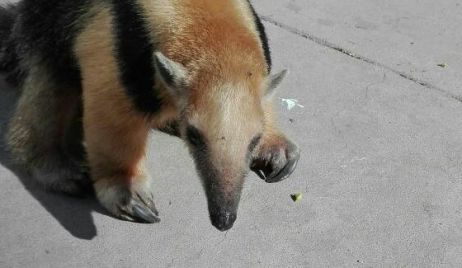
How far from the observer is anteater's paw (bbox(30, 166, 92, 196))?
14.4ft

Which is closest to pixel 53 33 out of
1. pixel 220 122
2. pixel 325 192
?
pixel 220 122

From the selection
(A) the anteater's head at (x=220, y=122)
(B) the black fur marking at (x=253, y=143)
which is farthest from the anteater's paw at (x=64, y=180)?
(B) the black fur marking at (x=253, y=143)

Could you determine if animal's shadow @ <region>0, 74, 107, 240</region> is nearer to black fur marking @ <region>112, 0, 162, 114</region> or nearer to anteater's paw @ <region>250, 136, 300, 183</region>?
black fur marking @ <region>112, 0, 162, 114</region>

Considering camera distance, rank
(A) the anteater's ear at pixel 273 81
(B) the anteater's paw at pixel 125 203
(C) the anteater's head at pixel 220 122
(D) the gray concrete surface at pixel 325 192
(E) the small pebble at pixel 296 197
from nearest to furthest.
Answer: (C) the anteater's head at pixel 220 122
(A) the anteater's ear at pixel 273 81
(D) the gray concrete surface at pixel 325 192
(B) the anteater's paw at pixel 125 203
(E) the small pebble at pixel 296 197

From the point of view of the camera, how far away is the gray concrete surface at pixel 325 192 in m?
4.12

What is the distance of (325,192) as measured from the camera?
4.74 m

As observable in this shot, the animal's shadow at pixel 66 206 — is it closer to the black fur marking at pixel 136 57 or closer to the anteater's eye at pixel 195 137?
the black fur marking at pixel 136 57

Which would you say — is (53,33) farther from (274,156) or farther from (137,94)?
(274,156)

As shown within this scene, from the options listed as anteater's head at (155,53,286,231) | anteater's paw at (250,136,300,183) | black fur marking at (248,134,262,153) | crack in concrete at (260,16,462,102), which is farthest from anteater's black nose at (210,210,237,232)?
crack in concrete at (260,16,462,102)

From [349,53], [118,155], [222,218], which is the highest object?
[222,218]

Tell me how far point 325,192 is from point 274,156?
1.36 feet

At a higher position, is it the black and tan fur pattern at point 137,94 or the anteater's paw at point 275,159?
the black and tan fur pattern at point 137,94

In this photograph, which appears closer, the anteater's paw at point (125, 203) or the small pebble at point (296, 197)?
the anteater's paw at point (125, 203)

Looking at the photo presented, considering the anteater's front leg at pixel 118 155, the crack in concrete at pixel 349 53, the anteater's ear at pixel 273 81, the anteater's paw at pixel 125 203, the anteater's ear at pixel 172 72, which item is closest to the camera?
the anteater's ear at pixel 172 72
